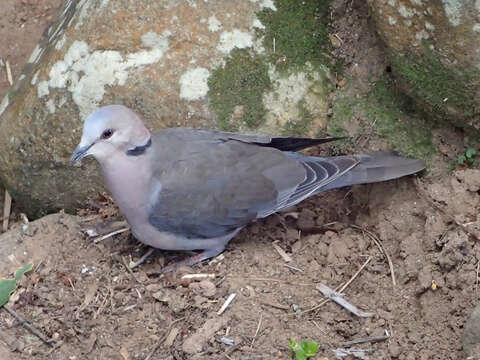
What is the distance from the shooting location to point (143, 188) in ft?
14.1

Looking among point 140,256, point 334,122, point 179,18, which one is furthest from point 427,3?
point 140,256

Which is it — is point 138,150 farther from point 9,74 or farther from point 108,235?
point 9,74

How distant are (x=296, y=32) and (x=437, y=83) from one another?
3.59ft

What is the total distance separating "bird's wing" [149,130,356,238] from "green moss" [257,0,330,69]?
71 centimetres

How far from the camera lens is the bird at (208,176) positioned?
4.27 m

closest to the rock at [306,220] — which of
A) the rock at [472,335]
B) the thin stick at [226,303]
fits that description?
the thin stick at [226,303]

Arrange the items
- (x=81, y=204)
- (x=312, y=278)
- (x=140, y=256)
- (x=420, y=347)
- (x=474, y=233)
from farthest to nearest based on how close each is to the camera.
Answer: (x=81, y=204) < (x=140, y=256) < (x=312, y=278) < (x=474, y=233) < (x=420, y=347)

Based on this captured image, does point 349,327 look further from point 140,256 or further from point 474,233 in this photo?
point 140,256

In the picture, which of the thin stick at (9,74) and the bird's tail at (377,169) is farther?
the thin stick at (9,74)

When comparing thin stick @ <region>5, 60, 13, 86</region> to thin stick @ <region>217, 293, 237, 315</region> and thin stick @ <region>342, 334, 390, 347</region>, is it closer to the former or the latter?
thin stick @ <region>217, 293, 237, 315</region>

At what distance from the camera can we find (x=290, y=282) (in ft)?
14.1

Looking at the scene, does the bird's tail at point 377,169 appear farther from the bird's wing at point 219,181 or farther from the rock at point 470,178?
the rock at point 470,178

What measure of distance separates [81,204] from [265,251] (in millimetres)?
1439

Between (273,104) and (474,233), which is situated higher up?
(273,104)
